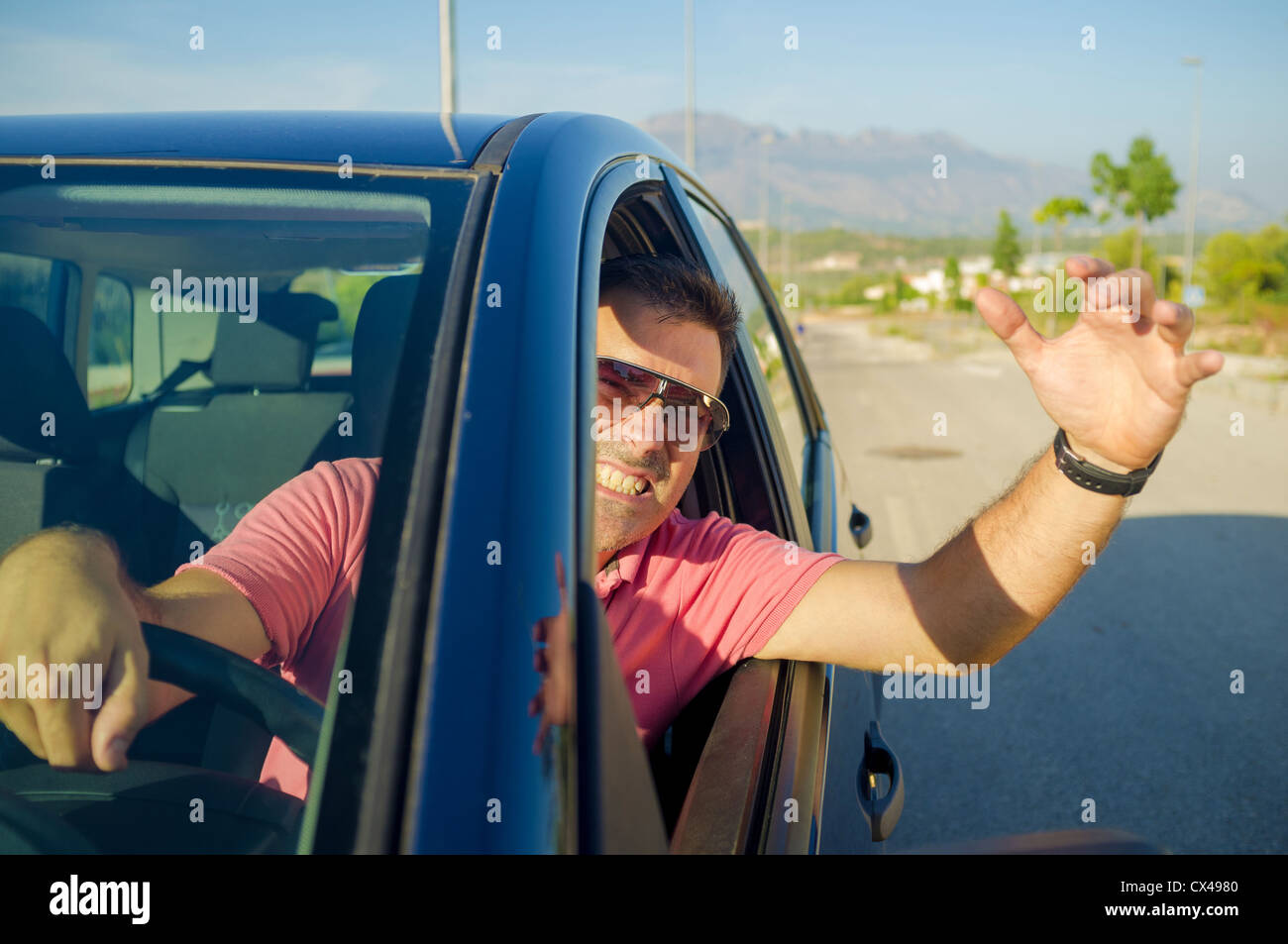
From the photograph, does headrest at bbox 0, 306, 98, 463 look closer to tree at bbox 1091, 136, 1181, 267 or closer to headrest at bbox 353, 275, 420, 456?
headrest at bbox 353, 275, 420, 456

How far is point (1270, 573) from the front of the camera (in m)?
6.84

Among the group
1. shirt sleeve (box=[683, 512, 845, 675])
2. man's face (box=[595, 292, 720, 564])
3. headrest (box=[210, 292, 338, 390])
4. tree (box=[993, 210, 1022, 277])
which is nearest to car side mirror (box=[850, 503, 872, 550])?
shirt sleeve (box=[683, 512, 845, 675])

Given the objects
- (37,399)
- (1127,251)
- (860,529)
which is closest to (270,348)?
(37,399)

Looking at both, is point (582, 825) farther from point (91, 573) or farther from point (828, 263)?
point (828, 263)

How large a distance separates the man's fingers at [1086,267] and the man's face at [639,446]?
72cm

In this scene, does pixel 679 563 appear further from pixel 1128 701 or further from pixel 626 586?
pixel 1128 701

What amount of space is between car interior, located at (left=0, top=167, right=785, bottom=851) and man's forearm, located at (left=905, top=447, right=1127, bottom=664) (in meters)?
0.41

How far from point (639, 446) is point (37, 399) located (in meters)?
0.94

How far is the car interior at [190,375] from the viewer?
3.76 feet

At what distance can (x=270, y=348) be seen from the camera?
1719mm

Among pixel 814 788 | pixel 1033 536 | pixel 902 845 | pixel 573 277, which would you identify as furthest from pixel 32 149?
pixel 902 845

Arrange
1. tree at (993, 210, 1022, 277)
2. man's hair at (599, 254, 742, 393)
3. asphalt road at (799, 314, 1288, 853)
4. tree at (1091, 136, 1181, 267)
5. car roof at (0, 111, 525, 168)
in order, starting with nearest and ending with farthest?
car roof at (0, 111, 525, 168)
man's hair at (599, 254, 742, 393)
asphalt road at (799, 314, 1288, 853)
tree at (1091, 136, 1181, 267)
tree at (993, 210, 1022, 277)

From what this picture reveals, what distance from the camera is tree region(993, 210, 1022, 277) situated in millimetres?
78438

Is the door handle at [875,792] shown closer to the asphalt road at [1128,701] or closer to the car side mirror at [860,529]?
Answer: the asphalt road at [1128,701]
